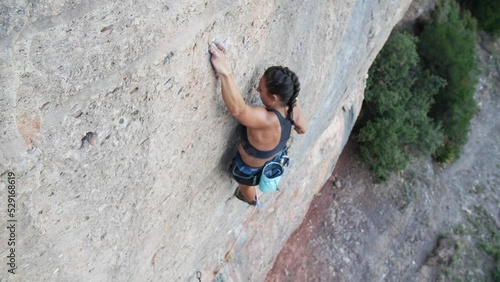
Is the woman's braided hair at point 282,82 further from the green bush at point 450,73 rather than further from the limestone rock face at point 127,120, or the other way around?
the green bush at point 450,73

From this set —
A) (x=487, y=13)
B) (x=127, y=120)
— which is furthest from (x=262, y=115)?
(x=487, y=13)

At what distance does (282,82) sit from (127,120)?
0.92 metres

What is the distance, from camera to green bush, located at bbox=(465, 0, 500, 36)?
469 inches

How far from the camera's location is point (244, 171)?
3230 millimetres

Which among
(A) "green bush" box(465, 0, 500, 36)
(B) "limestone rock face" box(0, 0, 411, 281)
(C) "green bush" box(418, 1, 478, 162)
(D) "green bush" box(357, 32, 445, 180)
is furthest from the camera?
(A) "green bush" box(465, 0, 500, 36)

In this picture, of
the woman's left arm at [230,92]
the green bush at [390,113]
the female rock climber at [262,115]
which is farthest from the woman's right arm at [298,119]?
the green bush at [390,113]

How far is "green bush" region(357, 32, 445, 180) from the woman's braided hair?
6027 millimetres

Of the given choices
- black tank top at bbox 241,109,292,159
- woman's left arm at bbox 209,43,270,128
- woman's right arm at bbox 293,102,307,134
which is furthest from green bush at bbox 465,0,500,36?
woman's left arm at bbox 209,43,270,128

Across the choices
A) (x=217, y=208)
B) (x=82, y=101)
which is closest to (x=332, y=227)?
(x=217, y=208)

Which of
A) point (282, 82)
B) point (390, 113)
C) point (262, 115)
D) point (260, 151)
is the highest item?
point (282, 82)

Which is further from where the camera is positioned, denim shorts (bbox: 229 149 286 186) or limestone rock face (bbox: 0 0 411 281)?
denim shorts (bbox: 229 149 286 186)

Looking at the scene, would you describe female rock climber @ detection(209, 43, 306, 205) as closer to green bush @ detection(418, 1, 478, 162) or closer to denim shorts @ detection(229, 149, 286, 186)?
denim shorts @ detection(229, 149, 286, 186)

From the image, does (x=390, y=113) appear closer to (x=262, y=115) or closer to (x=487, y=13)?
(x=487, y=13)

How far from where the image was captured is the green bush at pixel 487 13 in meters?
11.9
